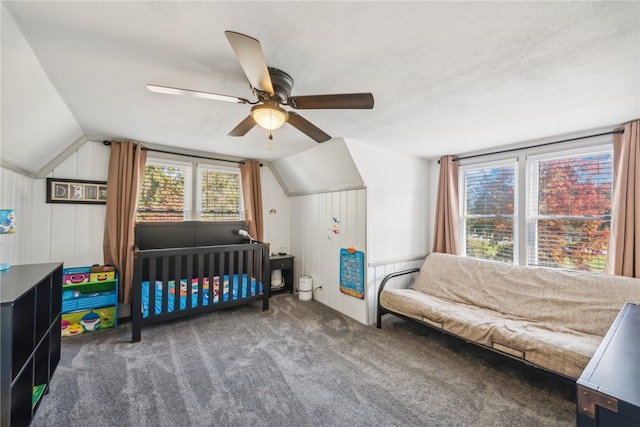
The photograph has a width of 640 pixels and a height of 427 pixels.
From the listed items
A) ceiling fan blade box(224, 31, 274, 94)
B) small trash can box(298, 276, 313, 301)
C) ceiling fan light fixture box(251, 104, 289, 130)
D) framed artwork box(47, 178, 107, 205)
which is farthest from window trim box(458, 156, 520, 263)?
framed artwork box(47, 178, 107, 205)

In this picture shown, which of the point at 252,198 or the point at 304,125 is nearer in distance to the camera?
the point at 304,125

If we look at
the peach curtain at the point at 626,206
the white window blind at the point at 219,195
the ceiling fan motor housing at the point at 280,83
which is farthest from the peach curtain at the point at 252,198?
the peach curtain at the point at 626,206

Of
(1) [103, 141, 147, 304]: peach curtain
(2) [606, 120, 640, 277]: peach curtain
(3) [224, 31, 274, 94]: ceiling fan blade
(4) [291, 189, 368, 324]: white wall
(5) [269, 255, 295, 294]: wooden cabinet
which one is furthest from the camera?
(5) [269, 255, 295, 294]: wooden cabinet

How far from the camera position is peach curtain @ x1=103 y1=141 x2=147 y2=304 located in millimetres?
2975

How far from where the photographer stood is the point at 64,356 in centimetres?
226

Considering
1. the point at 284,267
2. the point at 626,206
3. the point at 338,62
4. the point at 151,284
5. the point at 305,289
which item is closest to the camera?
the point at 338,62

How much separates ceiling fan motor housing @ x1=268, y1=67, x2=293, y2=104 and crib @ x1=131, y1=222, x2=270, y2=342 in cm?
206

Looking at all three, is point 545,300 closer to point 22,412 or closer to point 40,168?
point 22,412

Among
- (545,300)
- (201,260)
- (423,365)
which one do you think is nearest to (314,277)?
(201,260)

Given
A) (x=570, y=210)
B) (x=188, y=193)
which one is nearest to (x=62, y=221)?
(x=188, y=193)

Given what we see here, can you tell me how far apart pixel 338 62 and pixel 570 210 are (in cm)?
292

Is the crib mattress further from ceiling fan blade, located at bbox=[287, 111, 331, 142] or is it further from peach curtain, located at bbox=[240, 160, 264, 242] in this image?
ceiling fan blade, located at bbox=[287, 111, 331, 142]

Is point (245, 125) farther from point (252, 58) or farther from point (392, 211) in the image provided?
point (392, 211)

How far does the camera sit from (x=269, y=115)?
1.57 m
